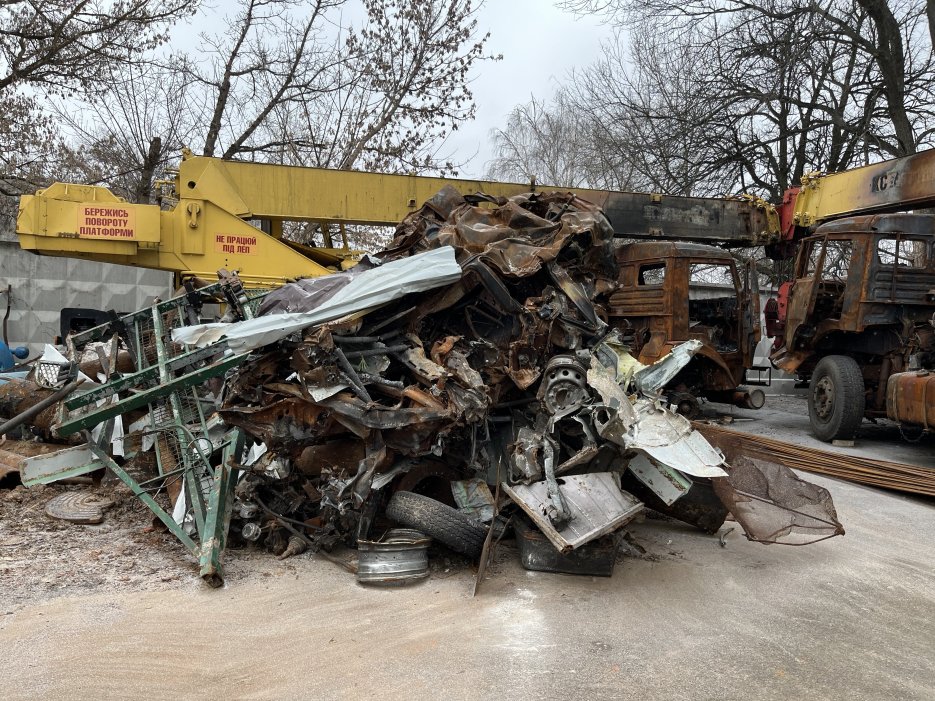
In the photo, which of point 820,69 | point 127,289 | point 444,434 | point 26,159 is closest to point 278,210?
point 444,434

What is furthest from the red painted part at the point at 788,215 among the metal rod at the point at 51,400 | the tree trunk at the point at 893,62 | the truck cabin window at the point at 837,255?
the metal rod at the point at 51,400

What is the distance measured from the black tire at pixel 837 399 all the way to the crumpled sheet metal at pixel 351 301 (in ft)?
19.8

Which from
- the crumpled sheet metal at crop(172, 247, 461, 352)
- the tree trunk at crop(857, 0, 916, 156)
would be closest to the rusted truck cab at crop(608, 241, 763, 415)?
the crumpled sheet metal at crop(172, 247, 461, 352)

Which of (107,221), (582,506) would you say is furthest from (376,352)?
(107,221)

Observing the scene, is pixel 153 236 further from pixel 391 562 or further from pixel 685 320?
pixel 685 320

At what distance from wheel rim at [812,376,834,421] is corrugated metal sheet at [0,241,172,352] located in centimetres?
1171

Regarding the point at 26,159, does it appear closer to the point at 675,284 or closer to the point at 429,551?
the point at 675,284

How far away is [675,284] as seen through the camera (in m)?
9.29

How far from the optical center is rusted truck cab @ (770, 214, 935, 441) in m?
8.27

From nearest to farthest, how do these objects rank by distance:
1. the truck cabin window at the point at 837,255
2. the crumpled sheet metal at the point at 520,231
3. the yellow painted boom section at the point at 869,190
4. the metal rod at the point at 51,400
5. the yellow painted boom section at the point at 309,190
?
1. the metal rod at the point at 51,400
2. the crumpled sheet metal at the point at 520,231
3. the yellow painted boom section at the point at 309,190
4. the yellow painted boom section at the point at 869,190
5. the truck cabin window at the point at 837,255

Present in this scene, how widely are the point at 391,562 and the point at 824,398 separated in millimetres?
6961

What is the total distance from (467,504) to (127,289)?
11.5 meters

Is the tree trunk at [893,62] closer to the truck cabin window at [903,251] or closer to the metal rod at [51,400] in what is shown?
the truck cabin window at [903,251]

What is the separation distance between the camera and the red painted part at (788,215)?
35.7ft
